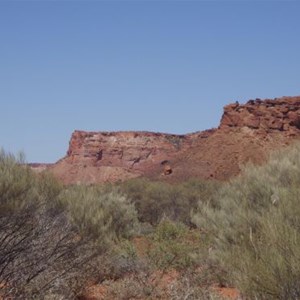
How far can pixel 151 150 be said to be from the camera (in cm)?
9275

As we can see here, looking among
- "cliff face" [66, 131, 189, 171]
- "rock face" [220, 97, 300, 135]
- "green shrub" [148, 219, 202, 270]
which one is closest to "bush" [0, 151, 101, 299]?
"green shrub" [148, 219, 202, 270]

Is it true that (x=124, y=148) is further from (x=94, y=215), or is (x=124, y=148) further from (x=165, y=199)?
(x=94, y=215)

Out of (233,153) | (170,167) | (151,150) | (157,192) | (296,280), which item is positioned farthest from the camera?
(151,150)

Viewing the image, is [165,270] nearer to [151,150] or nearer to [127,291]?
[127,291]

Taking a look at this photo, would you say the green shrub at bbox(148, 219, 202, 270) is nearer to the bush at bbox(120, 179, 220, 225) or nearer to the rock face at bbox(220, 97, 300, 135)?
the bush at bbox(120, 179, 220, 225)

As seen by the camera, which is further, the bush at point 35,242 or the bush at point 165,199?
the bush at point 165,199

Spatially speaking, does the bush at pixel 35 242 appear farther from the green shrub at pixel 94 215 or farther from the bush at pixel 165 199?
the bush at pixel 165 199

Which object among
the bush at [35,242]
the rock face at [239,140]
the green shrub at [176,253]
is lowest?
the green shrub at [176,253]

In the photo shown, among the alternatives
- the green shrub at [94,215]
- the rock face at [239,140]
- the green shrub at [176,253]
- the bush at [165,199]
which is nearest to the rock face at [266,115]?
the rock face at [239,140]

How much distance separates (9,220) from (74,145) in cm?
8913

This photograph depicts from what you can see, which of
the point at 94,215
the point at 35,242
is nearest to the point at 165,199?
the point at 94,215

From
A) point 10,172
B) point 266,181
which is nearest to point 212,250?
point 266,181

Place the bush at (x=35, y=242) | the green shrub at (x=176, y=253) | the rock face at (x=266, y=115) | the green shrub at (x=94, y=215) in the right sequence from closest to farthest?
the bush at (x=35, y=242) < the green shrub at (x=94, y=215) < the green shrub at (x=176, y=253) < the rock face at (x=266, y=115)

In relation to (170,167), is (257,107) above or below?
above
